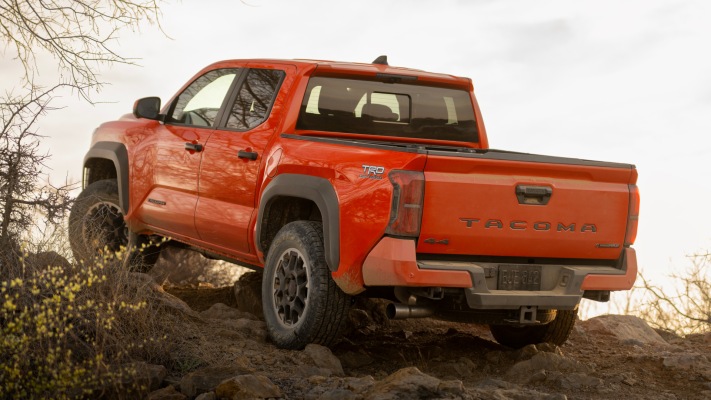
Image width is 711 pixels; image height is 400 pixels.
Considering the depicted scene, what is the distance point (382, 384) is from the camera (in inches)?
220

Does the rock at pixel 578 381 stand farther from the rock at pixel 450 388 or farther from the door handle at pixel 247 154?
the door handle at pixel 247 154

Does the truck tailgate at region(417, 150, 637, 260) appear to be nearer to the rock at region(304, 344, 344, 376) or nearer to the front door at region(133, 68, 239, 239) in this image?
the rock at region(304, 344, 344, 376)

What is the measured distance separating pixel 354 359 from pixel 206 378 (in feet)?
4.98

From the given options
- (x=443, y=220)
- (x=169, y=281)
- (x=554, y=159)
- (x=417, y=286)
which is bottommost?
(x=169, y=281)

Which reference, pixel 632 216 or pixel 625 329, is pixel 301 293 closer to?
pixel 632 216

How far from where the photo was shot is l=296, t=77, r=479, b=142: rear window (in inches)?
291

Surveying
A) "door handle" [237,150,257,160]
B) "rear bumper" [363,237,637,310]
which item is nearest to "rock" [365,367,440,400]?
Result: "rear bumper" [363,237,637,310]

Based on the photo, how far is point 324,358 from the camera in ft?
21.5

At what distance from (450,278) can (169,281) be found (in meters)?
6.47

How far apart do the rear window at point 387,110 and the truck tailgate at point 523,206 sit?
1330 millimetres

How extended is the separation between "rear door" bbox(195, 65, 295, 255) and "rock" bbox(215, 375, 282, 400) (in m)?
1.93

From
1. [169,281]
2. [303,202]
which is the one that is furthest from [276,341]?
[169,281]

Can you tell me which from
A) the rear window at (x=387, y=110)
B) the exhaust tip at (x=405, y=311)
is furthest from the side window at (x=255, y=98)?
the exhaust tip at (x=405, y=311)

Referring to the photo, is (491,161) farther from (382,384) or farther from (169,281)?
(169,281)
